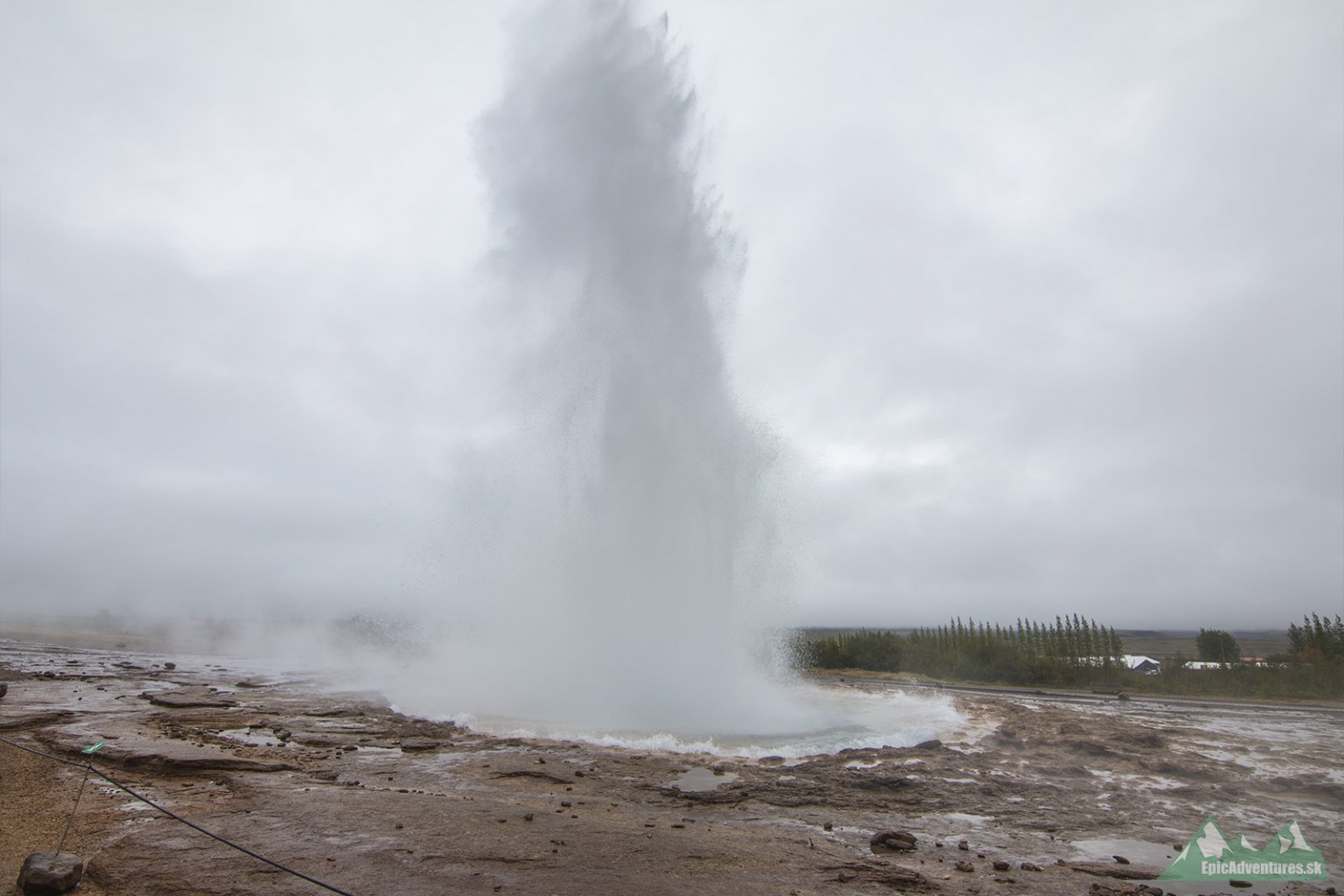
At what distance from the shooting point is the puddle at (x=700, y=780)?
12.9 metres

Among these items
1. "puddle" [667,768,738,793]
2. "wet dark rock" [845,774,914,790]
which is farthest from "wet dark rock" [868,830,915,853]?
"puddle" [667,768,738,793]

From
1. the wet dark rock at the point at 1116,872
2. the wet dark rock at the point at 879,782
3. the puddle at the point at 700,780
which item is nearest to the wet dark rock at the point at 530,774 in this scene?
the puddle at the point at 700,780

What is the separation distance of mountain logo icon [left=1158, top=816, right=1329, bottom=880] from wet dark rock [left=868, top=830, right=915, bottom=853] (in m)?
3.14


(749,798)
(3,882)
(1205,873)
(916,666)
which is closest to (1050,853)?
(1205,873)

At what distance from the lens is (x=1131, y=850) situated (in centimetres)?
1017

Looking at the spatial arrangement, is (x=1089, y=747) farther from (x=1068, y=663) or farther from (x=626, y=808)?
(x=1068, y=663)

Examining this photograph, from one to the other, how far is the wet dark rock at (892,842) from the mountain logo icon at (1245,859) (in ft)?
10.3

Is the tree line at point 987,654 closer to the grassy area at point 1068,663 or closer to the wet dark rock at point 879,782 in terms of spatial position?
the grassy area at point 1068,663

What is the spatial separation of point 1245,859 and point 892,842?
521cm

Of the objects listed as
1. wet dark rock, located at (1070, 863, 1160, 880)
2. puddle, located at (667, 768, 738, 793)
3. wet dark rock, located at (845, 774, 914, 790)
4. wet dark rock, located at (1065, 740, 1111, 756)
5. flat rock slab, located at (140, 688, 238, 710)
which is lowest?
flat rock slab, located at (140, 688, 238, 710)

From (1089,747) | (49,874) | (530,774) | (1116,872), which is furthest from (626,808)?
(1089,747)

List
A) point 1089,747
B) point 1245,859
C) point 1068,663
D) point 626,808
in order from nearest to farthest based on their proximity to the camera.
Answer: point 1245,859 → point 626,808 → point 1089,747 → point 1068,663

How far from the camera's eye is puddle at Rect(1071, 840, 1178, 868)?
970cm

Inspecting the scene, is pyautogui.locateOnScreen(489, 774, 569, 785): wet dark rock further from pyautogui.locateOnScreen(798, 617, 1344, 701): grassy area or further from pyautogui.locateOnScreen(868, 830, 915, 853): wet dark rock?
pyautogui.locateOnScreen(798, 617, 1344, 701): grassy area
